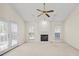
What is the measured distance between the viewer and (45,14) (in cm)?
501

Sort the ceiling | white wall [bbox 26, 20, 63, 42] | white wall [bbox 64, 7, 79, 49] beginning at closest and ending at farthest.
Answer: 1. the ceiling
2. white wall [bbox 26, 20, 63, 42]
3. white wall [bbox 64, 7, 79, 49]

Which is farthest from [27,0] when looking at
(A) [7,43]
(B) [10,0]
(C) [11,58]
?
(A) [7,43]

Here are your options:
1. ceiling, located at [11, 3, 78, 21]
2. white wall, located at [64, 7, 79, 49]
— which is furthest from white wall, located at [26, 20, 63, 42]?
white wall, located at [64, 7, 79, 49]

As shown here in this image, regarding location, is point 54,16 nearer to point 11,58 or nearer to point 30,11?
point 30,11

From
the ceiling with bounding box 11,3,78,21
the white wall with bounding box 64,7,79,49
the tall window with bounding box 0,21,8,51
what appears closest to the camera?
the ceiling with bounding box 11,3,78,21

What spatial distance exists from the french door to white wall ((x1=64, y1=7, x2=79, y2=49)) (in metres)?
2.54

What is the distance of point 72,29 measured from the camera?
225 inches

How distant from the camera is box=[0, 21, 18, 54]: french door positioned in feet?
15.6

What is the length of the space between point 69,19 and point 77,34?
84 centimetres

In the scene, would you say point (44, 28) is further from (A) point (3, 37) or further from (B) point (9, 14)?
(A) point (3, 37)

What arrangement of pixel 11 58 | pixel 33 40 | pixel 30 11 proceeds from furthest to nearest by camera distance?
pixel 33 40 < pixel 30 11 < pixel 11 58

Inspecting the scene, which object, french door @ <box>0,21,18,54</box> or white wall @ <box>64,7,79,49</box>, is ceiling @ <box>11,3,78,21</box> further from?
french door @ <box>0,21,18,54</box>

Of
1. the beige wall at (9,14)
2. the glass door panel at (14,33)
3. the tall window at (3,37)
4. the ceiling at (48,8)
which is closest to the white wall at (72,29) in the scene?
the ceiling at (48,8)

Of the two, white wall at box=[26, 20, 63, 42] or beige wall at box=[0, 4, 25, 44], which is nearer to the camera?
beige wall at box=[0, 4, 25, 44]
